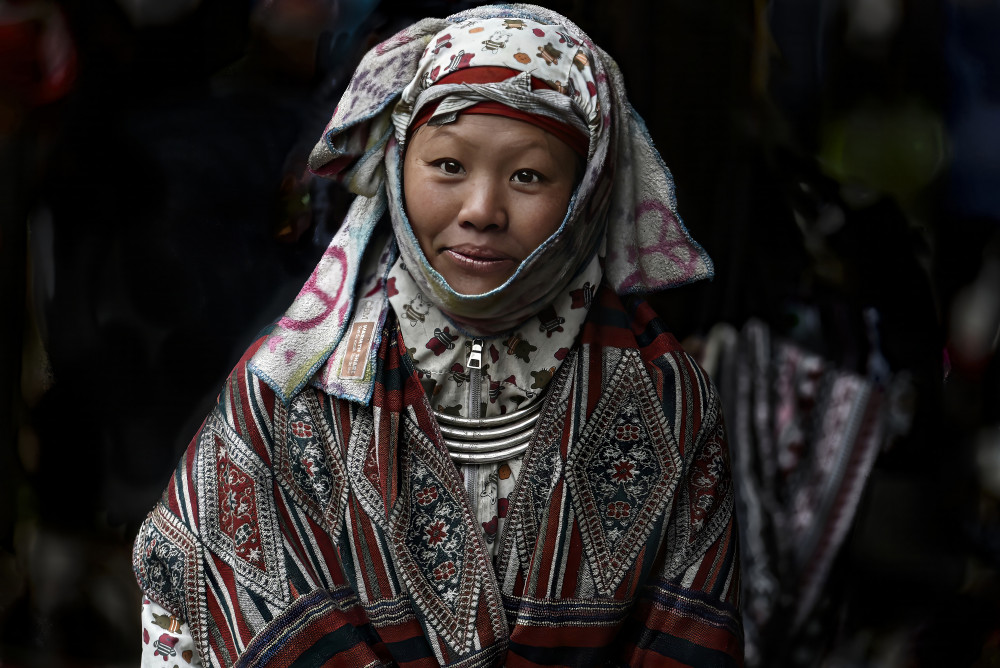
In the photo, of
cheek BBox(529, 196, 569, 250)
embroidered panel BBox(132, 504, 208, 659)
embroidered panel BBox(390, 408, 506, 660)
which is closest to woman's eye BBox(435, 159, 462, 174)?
cheek BBox(529, 196, 569, 250)

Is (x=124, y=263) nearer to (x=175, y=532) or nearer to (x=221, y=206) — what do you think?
(x=221, y=206)

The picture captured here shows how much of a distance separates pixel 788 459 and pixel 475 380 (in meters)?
0.92

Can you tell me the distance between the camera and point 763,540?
2.16 metres

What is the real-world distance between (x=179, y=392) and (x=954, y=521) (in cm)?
149

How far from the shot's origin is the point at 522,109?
135cm

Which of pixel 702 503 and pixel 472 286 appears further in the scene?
pixel 702 503

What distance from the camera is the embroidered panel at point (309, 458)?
4.72ft

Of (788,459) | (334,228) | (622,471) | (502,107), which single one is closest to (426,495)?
(622,471)

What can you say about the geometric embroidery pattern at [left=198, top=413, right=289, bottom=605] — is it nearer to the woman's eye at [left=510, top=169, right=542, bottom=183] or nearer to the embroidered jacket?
the embroidered jacket

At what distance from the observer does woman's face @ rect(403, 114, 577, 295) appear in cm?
135

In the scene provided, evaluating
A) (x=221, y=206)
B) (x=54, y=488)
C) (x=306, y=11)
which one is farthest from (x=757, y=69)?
(x=54, y=488)

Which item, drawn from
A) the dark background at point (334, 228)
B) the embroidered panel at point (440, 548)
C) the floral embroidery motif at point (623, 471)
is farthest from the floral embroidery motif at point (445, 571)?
the dark background at point (334, 228)

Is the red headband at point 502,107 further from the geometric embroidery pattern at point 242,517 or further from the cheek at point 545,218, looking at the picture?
the geometric embroidery pattern at point 242,517

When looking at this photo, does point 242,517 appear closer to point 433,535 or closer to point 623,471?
point 433,535
